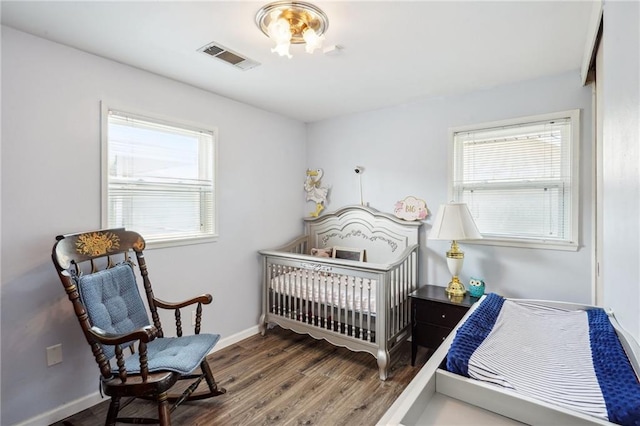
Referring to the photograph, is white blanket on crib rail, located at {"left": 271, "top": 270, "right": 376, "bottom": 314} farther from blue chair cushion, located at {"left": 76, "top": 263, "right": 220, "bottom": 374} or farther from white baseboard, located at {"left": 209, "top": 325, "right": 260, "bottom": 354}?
blue chair cushion, located at {"left": 76, "top": 263, "right": 220, "bottom": 374}

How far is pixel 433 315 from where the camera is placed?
8.14 ft

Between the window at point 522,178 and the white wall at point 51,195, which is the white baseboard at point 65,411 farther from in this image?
the window at point 522,178

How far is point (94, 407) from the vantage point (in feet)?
6.79

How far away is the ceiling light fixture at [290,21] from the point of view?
1.57 m

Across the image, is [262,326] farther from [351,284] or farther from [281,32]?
[281,32]

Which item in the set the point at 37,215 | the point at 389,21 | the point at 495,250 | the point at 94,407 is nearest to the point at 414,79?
the point at 389,21

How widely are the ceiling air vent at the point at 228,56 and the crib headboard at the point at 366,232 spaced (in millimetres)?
1750

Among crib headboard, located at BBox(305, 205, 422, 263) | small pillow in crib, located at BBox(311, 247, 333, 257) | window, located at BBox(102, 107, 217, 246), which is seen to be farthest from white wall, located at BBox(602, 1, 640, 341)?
window, located at BBox(102, 107, 217, 246)

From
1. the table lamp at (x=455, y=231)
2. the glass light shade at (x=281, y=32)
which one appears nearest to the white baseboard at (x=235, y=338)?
the table lamp at (x=455, y=231)

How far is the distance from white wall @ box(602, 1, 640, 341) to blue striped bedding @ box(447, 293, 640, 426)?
0.13 metres

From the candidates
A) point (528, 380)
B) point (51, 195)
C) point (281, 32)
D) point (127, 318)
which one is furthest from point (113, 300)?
point (528, 380)

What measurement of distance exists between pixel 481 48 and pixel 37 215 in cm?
294

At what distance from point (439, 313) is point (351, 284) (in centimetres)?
72

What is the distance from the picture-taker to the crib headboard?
10.1 feet
